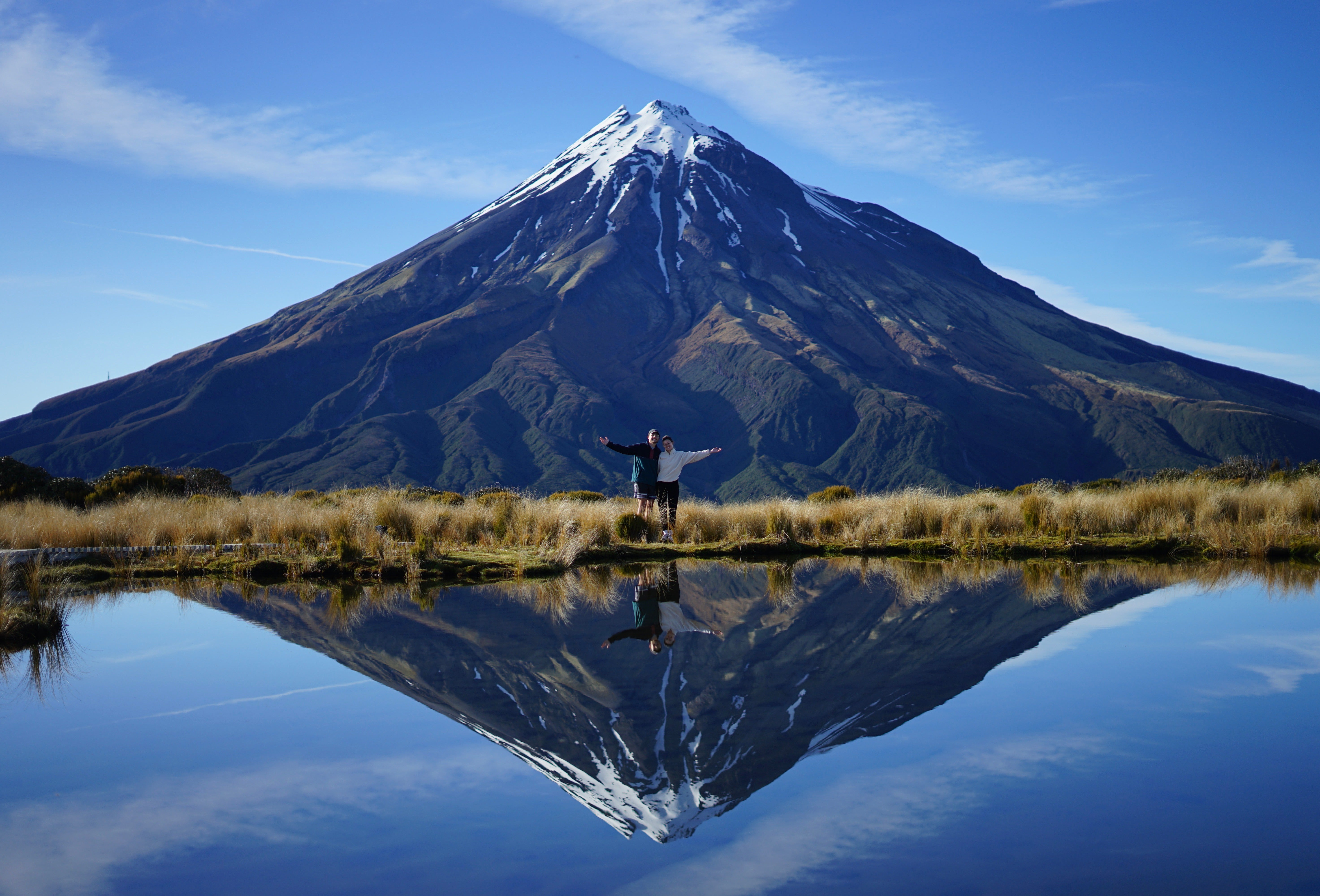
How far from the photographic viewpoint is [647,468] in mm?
14828

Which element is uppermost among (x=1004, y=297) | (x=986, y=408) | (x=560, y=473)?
(x=1004, y=297)

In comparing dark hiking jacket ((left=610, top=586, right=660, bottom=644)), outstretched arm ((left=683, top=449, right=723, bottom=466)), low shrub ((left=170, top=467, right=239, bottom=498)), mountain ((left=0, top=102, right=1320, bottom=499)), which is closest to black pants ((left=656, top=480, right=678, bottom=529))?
outstretched arm ((left=683, top=449, right=723, bottom=466))

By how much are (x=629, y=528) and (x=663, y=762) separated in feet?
32.3

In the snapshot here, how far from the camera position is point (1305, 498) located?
14.4 metres

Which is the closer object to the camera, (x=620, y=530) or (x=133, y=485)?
(x=620, y=530)

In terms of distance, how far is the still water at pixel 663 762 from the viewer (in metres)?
3.52

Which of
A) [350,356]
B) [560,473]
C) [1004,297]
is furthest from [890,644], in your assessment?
[1004,297]

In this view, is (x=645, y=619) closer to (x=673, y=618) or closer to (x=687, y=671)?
(x=673, y=618)

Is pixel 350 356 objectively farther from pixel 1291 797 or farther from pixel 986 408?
pixel 1291 797

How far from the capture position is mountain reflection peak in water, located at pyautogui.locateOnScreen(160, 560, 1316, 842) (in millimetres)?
4664

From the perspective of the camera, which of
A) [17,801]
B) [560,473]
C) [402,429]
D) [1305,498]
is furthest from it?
[402,429]

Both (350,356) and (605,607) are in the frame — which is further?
(350,356)

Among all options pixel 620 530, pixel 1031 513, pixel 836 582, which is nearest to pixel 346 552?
pixel 620 530

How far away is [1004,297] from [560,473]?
9031 centimetres
